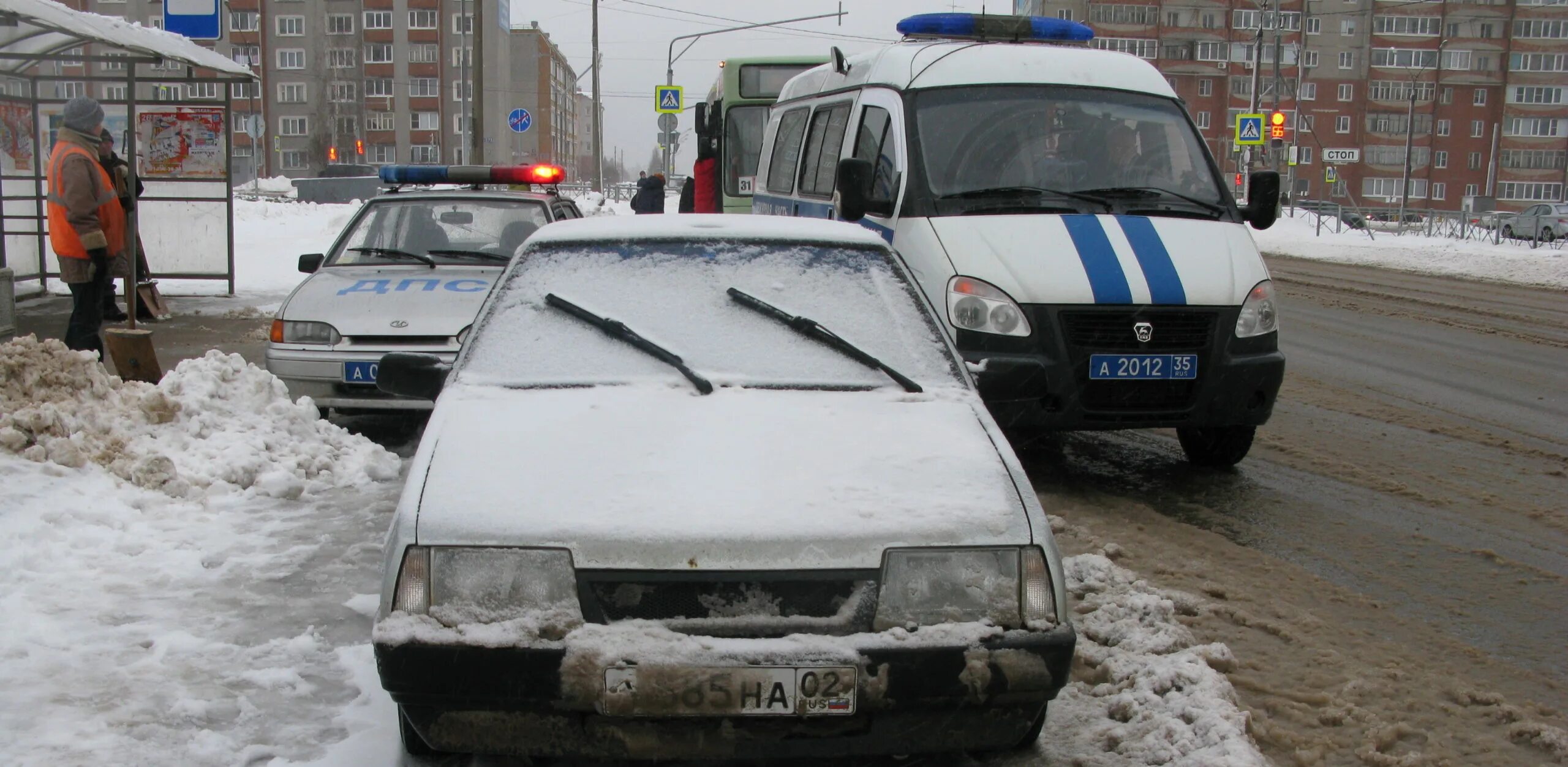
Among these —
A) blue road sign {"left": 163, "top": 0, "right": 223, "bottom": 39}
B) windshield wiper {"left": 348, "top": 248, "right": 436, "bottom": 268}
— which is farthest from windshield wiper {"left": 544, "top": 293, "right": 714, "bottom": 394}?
blue road sign {"left": 163, "top": 0, "right": 223, "bottom": 39}

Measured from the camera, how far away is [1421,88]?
9338cm

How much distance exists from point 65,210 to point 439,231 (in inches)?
111

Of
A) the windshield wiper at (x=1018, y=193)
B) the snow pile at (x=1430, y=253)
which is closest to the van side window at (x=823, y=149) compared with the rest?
the windshield wiper at (x=1018, y=193)

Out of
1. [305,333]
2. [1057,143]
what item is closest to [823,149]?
[1057,143]

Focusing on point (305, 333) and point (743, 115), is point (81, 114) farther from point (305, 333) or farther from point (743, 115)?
point (743, 115)

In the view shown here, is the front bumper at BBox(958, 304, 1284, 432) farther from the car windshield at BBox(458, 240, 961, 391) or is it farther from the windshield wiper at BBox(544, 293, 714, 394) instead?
the windshield wiper at BBox(544, 293, 714, 394)

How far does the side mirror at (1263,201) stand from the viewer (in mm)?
7543

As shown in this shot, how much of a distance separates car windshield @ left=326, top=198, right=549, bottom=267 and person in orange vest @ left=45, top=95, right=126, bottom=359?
2.05m

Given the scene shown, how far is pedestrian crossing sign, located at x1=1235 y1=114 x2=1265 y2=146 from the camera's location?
33.0 m

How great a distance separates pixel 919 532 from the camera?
9.49 ft

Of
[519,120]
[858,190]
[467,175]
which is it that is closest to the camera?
[858,190]

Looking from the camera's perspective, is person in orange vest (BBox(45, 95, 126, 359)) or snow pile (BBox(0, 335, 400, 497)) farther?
person in orange vest (BBox(45, 95, 126, 359))

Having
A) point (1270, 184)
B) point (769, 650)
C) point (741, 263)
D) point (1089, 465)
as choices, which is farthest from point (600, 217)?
point (1270, 184)

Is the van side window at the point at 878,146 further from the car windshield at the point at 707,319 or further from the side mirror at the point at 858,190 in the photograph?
the car windshield at the point at 707,319
